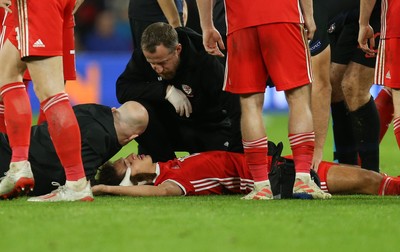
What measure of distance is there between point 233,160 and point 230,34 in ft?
3.12

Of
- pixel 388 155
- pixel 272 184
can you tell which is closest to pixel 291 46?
pixel 272 184

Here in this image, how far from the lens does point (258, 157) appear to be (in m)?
6.07

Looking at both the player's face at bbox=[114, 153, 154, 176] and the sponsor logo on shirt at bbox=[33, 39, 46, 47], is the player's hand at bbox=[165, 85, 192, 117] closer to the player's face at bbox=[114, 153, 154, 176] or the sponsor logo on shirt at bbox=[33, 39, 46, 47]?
the player's face at bbox=[114, 153, 154, 176]

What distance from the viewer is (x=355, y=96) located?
25.5 feet

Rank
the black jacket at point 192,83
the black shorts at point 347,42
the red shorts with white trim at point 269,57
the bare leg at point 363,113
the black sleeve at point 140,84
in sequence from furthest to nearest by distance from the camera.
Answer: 1. the black shorts at point 347,42
2. the bare leg at point 363,113
3. the black sleeve at point 140,84
4. the black jacket at point 192,83
5. the red shorts with white trim at point 269,57

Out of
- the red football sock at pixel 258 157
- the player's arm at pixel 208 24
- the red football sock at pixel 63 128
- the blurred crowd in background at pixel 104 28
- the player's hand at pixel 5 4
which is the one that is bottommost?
the blurred crowd in background at pixel 104 28

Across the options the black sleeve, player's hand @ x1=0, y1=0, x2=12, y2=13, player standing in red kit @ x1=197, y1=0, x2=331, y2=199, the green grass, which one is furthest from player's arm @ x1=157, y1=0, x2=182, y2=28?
player's hand @ x1=0, y1=0, x2=12, y2=13

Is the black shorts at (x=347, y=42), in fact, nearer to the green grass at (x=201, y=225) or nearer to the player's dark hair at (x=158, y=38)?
the player's dark hair at (x=158, y=38)

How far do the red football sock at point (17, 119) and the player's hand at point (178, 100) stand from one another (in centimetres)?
158

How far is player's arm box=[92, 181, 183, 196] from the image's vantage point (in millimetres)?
6399

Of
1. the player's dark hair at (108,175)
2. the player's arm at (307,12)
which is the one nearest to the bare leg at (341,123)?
the player's arm at (307,12)

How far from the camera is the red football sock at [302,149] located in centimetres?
599

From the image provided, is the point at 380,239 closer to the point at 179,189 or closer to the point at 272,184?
the point at 272,184

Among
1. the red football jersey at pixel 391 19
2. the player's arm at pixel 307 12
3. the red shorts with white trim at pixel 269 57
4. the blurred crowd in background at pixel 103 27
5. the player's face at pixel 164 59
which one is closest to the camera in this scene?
the red football jersey at pixel 391 19
